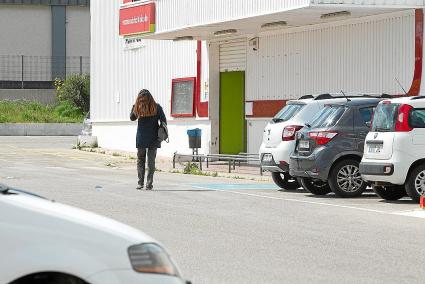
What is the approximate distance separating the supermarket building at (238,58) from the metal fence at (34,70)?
52.2 feet

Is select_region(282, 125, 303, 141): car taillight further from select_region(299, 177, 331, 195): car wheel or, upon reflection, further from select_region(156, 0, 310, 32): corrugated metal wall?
select_region(156, 0, 310, 32): corrugated metal wall

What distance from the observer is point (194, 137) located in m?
34.2

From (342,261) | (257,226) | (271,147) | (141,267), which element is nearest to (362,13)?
(271,147)

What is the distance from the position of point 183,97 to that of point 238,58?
308 centimetres

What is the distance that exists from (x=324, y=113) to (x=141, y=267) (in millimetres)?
15855

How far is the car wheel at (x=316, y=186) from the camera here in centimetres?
2233

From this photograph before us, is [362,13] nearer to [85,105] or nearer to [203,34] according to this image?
[203,34]

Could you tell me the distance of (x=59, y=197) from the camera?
66.4ft

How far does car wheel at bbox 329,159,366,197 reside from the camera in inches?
830

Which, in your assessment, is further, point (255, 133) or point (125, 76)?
point (125, 76)

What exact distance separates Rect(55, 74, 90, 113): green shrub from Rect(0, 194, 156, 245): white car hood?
5065cm

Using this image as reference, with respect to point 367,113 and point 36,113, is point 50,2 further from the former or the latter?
point 367,113

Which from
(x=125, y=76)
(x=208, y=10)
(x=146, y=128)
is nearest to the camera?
(x=146, y=128)

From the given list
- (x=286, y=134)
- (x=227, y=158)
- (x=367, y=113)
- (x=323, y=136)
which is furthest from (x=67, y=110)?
(x=323, y=136)
